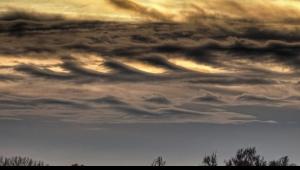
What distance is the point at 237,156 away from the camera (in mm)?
96875
